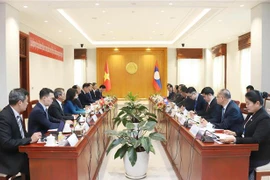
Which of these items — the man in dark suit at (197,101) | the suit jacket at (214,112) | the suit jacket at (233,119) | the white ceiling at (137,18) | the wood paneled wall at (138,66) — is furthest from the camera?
the wood paneled wall at (138,66)

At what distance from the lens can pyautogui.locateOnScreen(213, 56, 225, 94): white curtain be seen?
36.4 ft

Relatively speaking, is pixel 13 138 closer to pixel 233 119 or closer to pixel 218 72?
pixel 233 119

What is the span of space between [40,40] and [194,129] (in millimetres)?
7390

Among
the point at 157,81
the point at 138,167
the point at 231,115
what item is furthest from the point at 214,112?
the point at 157,81

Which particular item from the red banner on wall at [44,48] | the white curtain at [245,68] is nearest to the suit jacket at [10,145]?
the red banner on wall at [44,48]

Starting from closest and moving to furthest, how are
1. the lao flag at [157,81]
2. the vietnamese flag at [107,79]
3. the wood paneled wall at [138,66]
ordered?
the lao flag at [157,81] → the vietnamese flag at [107,79] → the wood paneled wall at [138,66]

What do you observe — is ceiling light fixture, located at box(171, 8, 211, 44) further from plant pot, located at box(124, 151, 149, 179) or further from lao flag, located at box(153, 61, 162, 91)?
plant pot, located at box(124, 151, 149, 179)

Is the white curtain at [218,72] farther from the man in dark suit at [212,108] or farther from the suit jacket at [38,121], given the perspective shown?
the suit jacket at [38,121]

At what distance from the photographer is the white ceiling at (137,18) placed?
5.14 metres

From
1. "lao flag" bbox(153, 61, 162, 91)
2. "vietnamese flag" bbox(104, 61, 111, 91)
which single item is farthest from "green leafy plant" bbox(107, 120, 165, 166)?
"vietnamese flag" bbox(104, 61, 111, 91)

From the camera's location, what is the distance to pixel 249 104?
7.38 feet

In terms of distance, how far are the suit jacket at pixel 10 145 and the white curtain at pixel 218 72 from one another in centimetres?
1010

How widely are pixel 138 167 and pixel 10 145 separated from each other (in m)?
1.56

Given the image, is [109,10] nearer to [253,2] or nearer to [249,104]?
[253,2]
